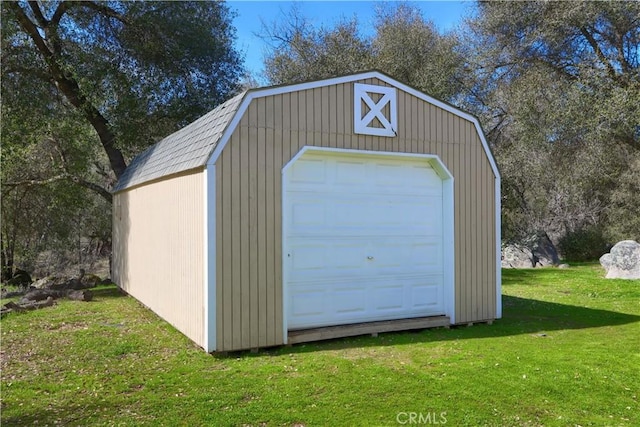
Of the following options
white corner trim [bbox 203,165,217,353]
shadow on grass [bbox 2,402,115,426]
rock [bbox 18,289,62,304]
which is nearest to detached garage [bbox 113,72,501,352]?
white corner trim [bbox 203,165,217,353]

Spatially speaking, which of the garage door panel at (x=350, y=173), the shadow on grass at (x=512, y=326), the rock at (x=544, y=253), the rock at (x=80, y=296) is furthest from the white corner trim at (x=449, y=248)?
the rock at (x=544, y=253)

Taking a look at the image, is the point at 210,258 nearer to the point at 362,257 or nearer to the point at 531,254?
the point at 362,257

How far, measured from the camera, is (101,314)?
27.2 feet

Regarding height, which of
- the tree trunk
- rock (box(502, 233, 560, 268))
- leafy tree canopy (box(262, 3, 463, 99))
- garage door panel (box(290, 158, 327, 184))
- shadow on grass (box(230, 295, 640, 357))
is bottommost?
shadow on grass (box(230, 295, 640, 357))

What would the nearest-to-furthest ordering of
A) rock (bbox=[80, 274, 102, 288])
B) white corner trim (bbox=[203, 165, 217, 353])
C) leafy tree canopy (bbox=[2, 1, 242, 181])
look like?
white corner trim (bbox=[203, 165, 217, 353])
rock (bbox=[80, 274, 102, 288])
leafy tree canopy (bbox=[2, 1, 242, 181])

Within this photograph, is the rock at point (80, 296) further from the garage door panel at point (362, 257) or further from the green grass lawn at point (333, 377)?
the garage door panel at point (362, 257)

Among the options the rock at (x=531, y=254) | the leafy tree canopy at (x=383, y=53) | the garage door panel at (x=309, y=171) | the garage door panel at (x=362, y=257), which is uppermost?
the leafy tree canopy at (x=383, y=53)

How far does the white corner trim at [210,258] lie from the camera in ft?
17.7

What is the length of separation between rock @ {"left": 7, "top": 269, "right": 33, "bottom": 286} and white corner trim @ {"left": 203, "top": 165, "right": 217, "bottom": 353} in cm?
1203

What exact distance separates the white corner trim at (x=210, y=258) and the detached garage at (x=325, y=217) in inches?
0.5

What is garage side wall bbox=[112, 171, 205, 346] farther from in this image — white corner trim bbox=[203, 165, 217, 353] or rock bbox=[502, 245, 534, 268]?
rock bbox=[502, 245, 534, 268]

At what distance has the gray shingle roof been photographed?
5.68 m

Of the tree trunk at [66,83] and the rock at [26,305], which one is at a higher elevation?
the tree trunk at [66,83]

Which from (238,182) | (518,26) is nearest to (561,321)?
(238,182)
